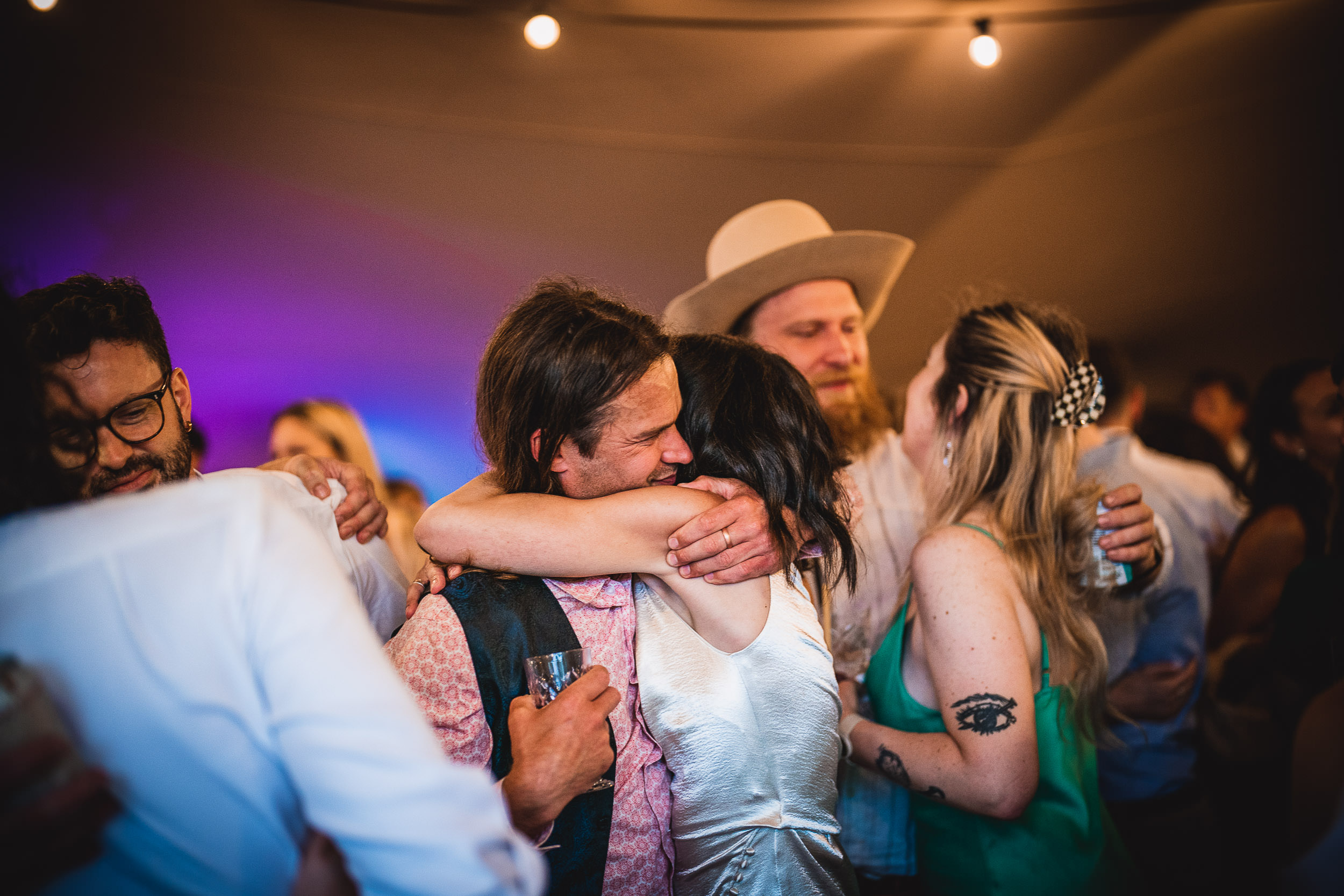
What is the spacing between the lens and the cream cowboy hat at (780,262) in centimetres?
270

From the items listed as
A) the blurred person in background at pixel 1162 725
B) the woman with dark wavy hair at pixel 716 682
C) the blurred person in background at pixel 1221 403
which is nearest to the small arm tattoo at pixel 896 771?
the woman with dark wavy hair at pixel 716 682

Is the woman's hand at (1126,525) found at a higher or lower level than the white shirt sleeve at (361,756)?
higher

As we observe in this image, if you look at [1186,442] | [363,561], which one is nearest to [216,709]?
[363,561]

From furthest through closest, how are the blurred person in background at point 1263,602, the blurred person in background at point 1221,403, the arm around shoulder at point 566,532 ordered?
1. the blurred person in background at point 1221,403
2. the blurred person in background at point 1263,602
3. the arm around shoulder at point 566,532

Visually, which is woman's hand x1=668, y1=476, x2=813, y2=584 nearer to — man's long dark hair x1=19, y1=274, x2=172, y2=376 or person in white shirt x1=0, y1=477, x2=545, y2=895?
person in white shirt x1=0, y1=477, x2=545, y2=895

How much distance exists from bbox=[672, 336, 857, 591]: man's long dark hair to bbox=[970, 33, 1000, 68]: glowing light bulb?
2431mm

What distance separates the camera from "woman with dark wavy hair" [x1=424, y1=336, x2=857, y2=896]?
132 centimetres

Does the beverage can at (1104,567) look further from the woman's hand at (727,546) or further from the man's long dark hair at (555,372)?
the man's long dark hair at (555,372)

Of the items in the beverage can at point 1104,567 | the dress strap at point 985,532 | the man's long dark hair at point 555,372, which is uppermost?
the man's long dark hair at point 555,372

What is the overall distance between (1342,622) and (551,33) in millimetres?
3070

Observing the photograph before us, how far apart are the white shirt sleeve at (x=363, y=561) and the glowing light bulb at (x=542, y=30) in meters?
2.10

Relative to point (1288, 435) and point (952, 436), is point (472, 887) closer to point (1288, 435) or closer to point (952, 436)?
point (952, 436)

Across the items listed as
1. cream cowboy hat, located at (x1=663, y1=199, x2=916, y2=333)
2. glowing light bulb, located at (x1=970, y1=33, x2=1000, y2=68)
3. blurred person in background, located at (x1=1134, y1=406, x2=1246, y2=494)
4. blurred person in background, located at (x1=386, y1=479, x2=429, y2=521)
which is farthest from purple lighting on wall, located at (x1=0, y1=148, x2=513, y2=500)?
blurred person in background, located at (x1=1134, y1=406, x2=1246, y2=494)

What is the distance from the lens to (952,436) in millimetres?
1889
